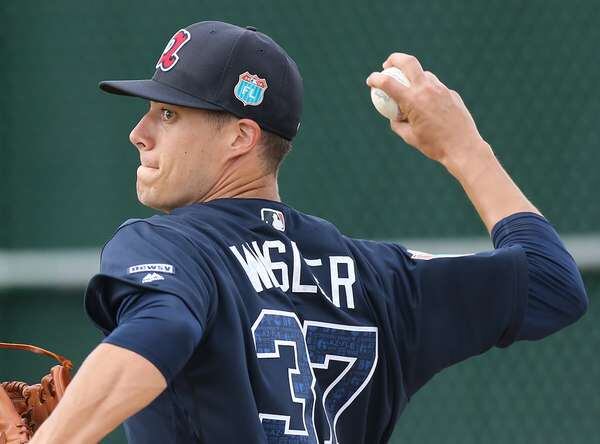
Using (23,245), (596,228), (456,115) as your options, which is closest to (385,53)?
(596,228)

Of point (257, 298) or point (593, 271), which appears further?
point (593, 271)

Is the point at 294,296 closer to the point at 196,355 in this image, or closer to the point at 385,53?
the point at 196,355

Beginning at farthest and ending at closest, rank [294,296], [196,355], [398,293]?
1. [398,293]
2. [294,296]
3. [196,355]

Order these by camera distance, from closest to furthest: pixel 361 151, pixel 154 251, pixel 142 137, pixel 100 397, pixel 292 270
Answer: pixel 100 397 < pixel 154 251 < pixel 292 270 < pixel 142 137 < pixel 361 151

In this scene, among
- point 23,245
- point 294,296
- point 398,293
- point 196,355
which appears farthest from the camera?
point 23,245

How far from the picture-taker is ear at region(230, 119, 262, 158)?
7.91 ft

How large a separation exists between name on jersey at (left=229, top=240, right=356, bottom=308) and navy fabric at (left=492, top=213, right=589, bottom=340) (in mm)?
349

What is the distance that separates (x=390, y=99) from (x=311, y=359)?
1.73ft

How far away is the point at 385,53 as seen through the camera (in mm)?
4824

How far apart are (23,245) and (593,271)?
223 centimetres

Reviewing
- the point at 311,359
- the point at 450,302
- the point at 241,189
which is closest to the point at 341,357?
the point at 311,359

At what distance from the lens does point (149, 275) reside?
192 centimetres

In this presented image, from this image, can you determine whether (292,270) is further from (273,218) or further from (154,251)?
(154,251)

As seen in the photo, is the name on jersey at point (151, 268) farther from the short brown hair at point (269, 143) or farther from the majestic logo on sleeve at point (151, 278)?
the short brown hair at point (269, 143)
